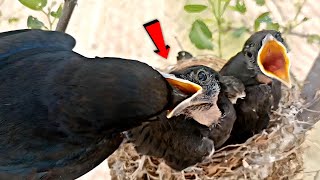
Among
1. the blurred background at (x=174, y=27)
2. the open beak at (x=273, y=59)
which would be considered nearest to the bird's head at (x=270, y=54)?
the open beak at (x=273, y=59)

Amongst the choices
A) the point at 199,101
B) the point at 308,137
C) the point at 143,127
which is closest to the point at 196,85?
the point at 199,101

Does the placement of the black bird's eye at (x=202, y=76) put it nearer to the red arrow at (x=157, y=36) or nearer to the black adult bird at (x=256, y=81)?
the black adult bird at (x=256, y=81)

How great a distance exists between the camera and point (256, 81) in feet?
4.90

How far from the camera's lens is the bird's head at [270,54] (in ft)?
4.35

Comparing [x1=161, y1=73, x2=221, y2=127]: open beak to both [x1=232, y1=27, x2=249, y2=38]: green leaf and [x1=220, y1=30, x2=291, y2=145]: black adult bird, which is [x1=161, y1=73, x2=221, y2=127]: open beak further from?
[x1=232, y1=27, x2=249, y2=38]: green leaf

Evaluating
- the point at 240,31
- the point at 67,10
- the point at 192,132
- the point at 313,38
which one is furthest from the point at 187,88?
the point at 313,38

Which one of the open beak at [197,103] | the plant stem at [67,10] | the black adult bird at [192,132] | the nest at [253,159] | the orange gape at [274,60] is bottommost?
the nest at [253,159]

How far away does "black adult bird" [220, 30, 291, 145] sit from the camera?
1384mm

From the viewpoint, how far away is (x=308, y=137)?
1666 millimetres

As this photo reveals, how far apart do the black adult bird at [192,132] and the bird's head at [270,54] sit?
100 mm

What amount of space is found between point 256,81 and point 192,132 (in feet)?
0.62

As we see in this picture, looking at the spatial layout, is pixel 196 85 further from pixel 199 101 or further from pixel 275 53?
pixel 275 53

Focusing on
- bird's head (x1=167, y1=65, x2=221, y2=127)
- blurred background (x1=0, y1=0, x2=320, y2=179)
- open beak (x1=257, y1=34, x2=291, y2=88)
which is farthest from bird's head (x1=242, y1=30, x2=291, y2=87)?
blurred background (x1=0, y1=0, x2=320, y2=179)

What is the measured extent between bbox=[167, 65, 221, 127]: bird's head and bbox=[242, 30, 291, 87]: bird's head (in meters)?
0.10
